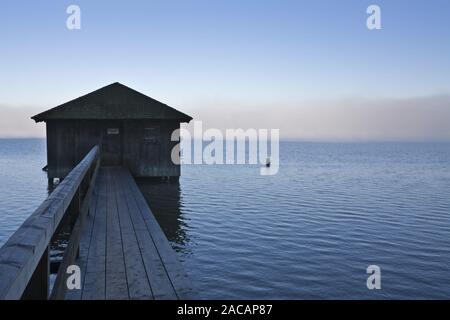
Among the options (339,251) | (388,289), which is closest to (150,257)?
(388,289)

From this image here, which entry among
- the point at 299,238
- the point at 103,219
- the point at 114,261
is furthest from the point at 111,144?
the point at 114,261

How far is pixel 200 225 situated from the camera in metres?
15.6

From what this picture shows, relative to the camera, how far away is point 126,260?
669 cm

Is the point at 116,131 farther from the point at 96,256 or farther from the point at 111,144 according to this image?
the point at 96,256

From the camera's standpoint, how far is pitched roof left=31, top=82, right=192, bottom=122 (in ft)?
74.9

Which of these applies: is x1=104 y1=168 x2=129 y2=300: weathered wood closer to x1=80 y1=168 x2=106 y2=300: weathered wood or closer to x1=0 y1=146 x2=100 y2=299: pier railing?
x1=80 y1=168 x2=106 y2=300: weathered wood

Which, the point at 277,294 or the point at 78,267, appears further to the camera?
the point at 277,294

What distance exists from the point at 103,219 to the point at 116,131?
14.7 metres

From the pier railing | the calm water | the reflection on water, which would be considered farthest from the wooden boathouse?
the calm water

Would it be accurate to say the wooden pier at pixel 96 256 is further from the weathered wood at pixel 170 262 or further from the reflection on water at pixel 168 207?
the reflection on water at pixel 168 207

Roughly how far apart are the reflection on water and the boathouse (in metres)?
0.80

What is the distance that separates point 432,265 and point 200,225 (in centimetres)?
810

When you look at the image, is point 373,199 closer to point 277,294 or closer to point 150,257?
point 277,294
